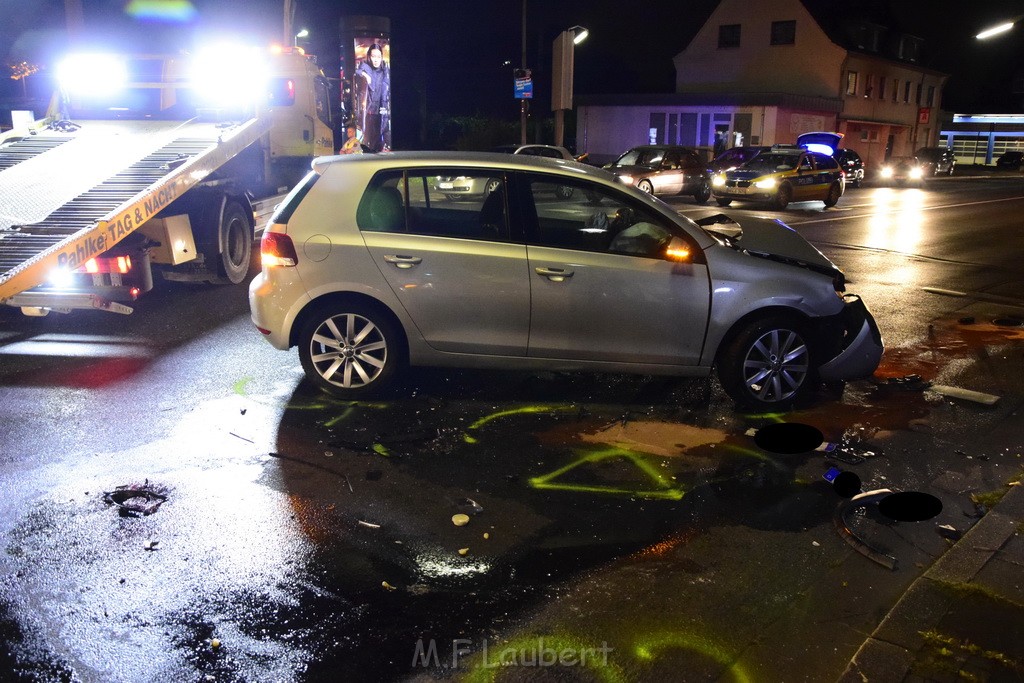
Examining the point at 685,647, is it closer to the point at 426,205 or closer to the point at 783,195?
the point at 426,205

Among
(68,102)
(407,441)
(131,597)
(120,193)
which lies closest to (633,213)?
(407,441)

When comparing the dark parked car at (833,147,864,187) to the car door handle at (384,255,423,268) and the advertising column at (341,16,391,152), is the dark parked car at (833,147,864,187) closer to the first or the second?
the advertising column at (341,16,391,152)

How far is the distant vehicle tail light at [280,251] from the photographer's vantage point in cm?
620

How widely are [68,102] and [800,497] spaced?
10044 mm

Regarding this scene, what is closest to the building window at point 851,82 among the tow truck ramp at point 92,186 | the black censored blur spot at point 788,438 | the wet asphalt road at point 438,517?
the tow truck ramp at point 92,186

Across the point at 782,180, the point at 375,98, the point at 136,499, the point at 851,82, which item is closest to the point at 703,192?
the point at 782,180

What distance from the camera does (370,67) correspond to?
1062 inches

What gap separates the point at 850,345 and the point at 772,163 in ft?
60.8

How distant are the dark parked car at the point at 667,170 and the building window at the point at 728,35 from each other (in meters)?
27.8

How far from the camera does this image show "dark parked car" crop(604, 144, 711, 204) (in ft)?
78.3

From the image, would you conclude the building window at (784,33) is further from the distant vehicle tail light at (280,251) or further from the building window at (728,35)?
the distant vehicle tail light at (280,251)

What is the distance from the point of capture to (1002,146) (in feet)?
223

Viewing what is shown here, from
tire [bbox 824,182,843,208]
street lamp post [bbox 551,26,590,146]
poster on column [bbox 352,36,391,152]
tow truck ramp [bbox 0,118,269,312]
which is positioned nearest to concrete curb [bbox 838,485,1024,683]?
tow truck ramp [bbox 0,118,269,312]

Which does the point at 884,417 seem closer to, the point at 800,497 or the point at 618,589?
the point at 800,497
